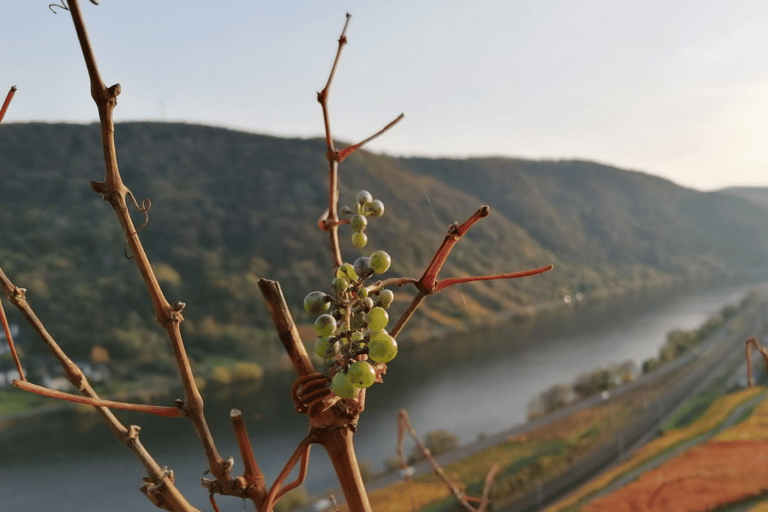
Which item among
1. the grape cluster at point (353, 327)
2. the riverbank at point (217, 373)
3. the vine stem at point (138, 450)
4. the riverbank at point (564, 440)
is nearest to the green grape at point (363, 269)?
the grape cluster at point (353, 327)

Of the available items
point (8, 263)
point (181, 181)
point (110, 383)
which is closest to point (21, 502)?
point (110, 383)

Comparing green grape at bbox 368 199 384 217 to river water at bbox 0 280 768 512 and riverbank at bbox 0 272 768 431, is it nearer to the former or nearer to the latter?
river water at bbox 0 280 768 512

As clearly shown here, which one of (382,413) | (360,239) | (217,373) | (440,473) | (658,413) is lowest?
(440,473)

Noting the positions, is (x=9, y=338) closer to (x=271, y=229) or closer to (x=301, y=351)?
(x=301, y=351)

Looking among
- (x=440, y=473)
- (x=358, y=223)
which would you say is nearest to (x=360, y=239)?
(x=358, y=223)

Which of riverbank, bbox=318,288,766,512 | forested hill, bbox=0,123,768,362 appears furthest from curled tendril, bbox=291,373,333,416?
forested hill, bbox=0,123,768,362

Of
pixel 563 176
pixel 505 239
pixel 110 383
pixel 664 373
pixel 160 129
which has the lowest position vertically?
pixel 664 373

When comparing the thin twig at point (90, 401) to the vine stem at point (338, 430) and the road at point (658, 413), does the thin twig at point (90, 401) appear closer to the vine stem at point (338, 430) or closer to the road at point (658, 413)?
the vine stem at point (338, 430)

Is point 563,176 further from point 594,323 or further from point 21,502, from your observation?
point 21,502
